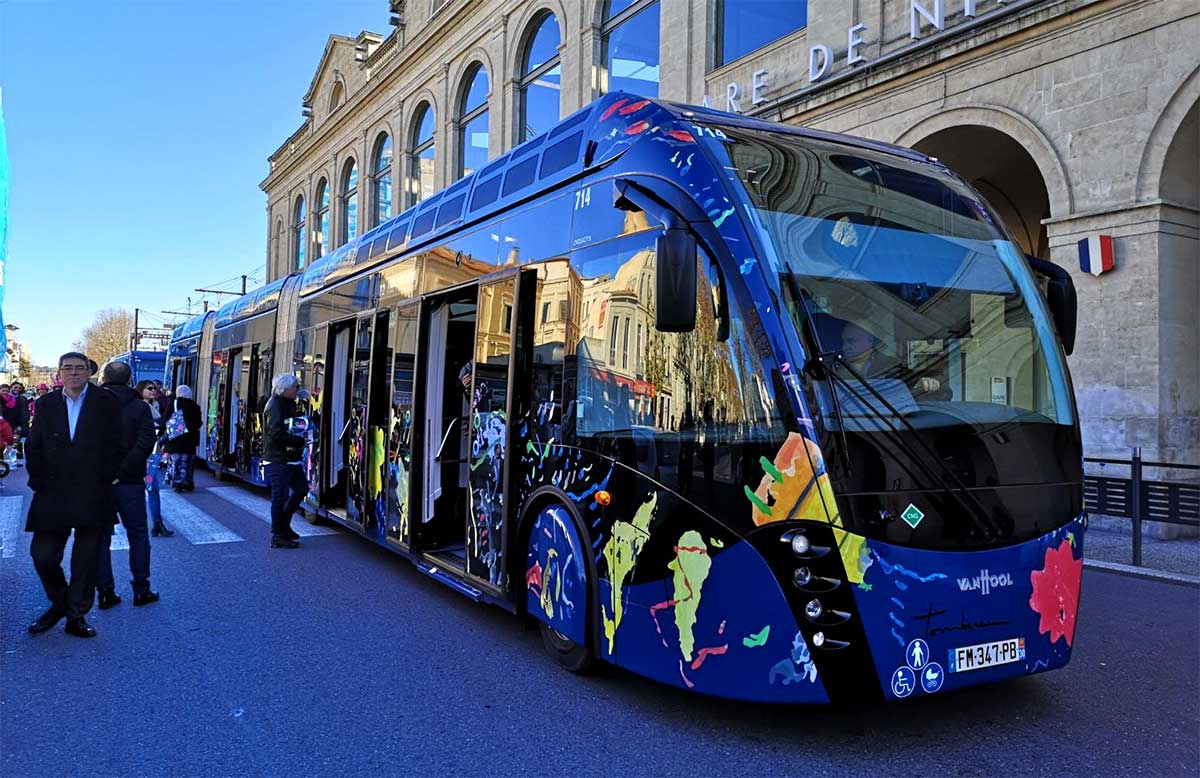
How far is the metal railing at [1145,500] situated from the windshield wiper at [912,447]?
201 inches

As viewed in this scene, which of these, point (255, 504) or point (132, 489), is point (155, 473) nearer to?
point (132, 489)

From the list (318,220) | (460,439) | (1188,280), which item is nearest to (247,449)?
(460,439)

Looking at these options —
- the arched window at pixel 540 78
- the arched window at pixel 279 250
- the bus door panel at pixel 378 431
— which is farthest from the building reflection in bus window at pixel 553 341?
the arched window at pixel 279 250

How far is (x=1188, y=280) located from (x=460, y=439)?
29.6 ft

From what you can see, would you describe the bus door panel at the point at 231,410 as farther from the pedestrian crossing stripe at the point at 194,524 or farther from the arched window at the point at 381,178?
the arched window at the point at 381,178

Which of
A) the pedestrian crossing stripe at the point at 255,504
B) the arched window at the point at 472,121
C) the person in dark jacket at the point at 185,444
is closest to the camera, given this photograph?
the pedestrian crossing stripe at the point at 255,504

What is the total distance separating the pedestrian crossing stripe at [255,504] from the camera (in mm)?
9727

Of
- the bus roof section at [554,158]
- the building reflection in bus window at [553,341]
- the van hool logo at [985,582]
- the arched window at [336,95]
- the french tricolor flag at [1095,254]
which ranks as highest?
the arched window at [336,95]

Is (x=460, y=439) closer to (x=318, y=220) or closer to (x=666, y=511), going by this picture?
(x=666, y=511)

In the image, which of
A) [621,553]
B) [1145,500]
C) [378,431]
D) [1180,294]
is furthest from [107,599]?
[1180,294]

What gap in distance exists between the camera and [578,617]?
4516mm

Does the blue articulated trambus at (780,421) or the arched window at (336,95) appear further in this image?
the arched window at (336,95)

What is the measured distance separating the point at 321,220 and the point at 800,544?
1484 inches

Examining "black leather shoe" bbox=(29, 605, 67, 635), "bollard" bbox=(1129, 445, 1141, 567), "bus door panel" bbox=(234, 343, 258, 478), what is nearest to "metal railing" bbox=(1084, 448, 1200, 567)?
"bollard" bbox=(1129, 445, 1141, 567)
